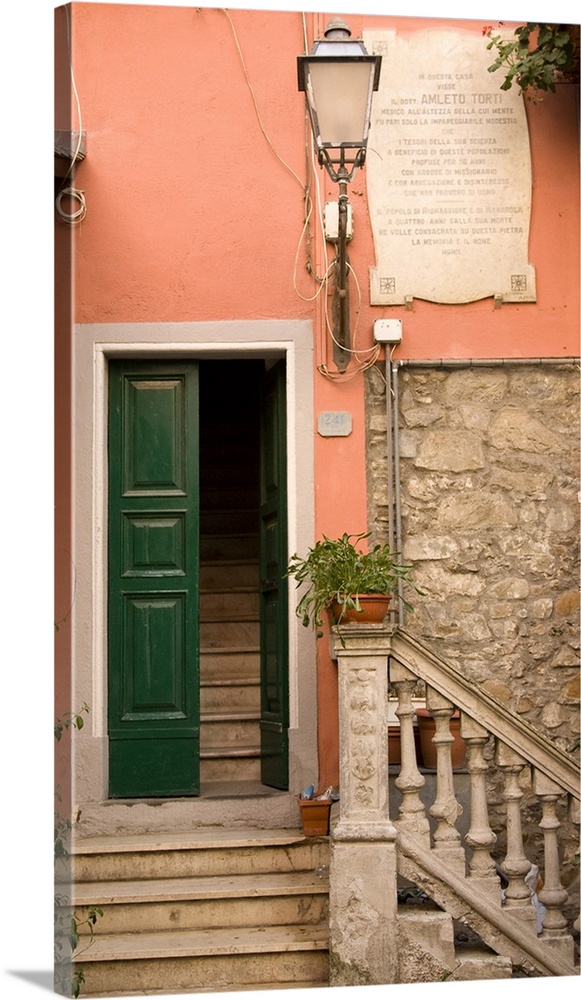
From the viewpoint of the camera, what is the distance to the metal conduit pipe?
18.7ft

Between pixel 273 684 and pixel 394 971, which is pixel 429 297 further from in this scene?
pixel 394 971

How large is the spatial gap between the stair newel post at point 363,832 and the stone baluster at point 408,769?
0.09m

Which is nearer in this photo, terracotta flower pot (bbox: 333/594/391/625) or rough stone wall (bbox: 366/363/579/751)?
terracotta flower pot (bbox: 333/594/391/625)

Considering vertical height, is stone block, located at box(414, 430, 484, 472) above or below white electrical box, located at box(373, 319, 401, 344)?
below

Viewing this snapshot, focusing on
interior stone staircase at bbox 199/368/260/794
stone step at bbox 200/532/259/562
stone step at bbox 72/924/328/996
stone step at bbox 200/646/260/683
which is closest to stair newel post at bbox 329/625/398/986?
stone step at bbox 72/924/328/996

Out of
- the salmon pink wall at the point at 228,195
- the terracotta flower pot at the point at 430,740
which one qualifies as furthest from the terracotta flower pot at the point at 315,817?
the salmon pink wall at the point at 228,195

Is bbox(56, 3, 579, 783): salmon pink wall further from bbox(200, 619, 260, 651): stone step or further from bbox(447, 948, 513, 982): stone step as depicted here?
bbox(447, 948, 513, 982): stone step

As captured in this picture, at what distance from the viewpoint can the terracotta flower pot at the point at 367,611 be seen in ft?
15.7

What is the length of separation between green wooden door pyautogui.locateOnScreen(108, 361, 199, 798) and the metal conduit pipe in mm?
865

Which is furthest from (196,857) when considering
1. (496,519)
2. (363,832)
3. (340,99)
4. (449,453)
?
(340,99)

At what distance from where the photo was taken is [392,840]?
4.66m

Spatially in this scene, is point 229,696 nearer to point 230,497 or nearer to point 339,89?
point 230,497

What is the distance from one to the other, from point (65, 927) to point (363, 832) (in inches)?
43.8

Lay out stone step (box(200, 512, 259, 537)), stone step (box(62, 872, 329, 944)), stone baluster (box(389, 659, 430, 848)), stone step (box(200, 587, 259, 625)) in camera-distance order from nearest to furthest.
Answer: stone baluster (box(389, 659, 430, 848)) < stone step (box(62, 872, 329, 944)) < stone step (box(200, 587, 259, 625)) < stone step (box(200, 512, 259, 537))
